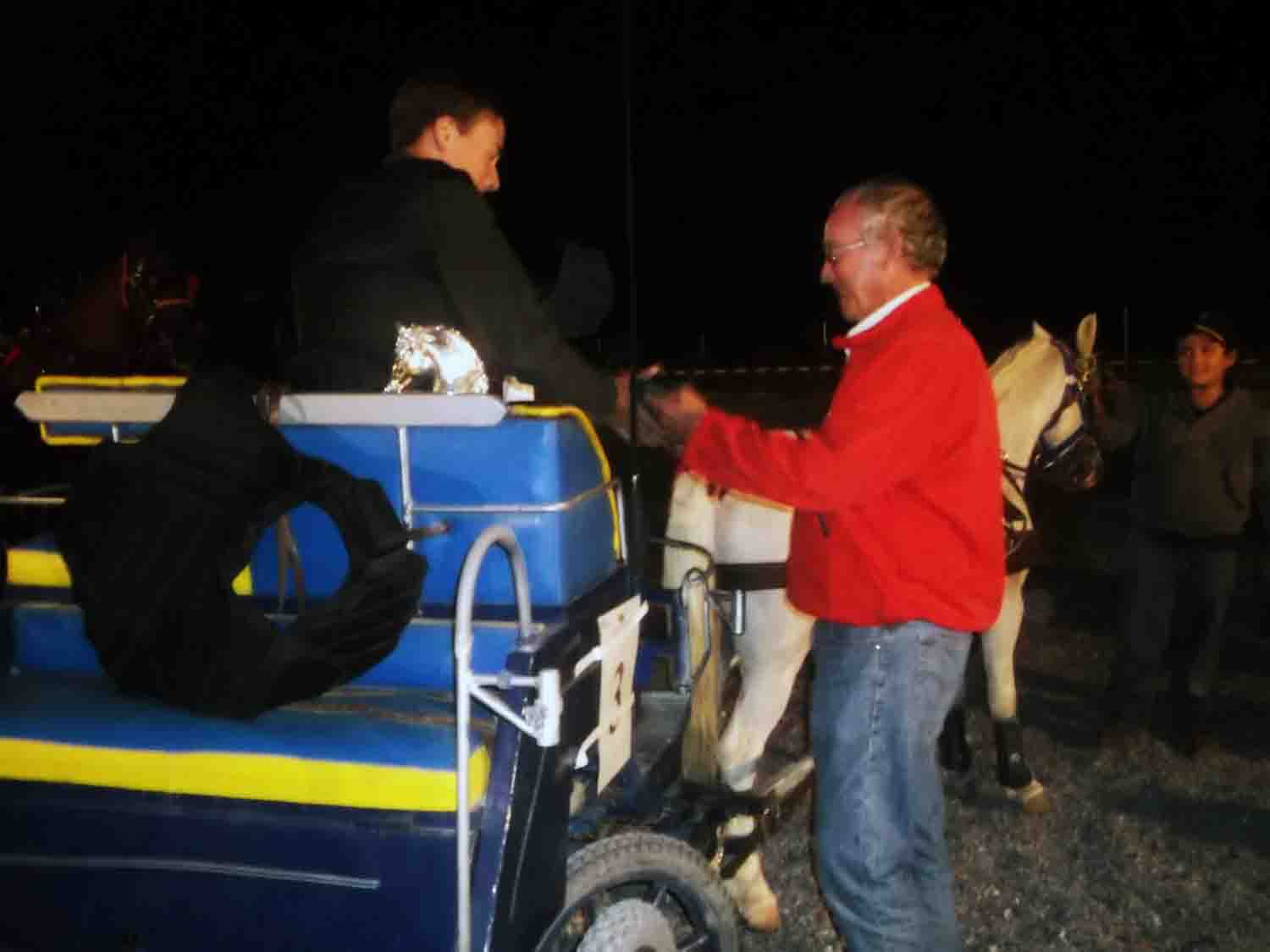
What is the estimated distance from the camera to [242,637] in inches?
79.0

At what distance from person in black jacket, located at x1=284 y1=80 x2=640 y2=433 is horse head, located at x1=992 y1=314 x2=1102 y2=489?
7.45 feet

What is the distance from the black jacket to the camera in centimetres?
238

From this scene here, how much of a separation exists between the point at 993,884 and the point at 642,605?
1.90m

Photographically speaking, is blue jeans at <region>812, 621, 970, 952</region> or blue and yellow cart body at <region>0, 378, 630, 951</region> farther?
blue jeans at <region>812, 621, 970, 952</region>

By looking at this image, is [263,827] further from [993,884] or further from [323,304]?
[993,884]

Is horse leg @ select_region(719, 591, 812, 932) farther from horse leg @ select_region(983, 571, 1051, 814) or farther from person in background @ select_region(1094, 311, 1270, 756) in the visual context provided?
person in background @ select_region(1094, 311, 1270, 756)

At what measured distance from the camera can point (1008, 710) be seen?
428cm

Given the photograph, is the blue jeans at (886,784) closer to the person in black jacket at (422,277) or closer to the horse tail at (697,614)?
the horse tail at (697,614)

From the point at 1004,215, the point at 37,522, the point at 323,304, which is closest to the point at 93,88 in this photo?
the point at 37,522

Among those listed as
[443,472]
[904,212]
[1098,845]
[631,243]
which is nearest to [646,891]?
[443,472]

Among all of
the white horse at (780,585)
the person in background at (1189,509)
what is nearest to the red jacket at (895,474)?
the white horse at (780,585)

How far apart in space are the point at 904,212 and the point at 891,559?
0.72 meters

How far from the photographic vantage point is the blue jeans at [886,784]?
2.28 meters

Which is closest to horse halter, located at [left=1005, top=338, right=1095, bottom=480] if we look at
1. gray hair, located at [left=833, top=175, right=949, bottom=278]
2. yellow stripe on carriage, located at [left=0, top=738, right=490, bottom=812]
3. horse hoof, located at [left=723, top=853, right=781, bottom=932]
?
horse hoof, located at [left=723, top=853, right=781, bottom=932]
